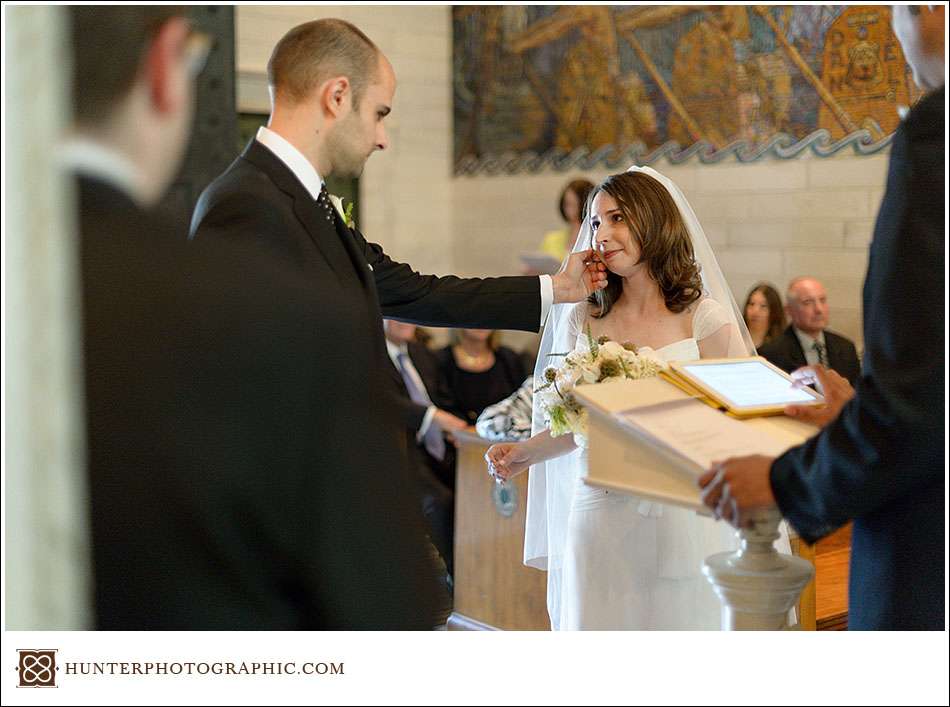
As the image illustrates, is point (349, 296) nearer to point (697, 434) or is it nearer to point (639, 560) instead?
point (697, 434)

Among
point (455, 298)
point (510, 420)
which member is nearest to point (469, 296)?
point (455, 298)

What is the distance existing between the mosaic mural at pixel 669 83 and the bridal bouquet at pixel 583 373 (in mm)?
5156

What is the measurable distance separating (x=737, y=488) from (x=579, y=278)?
55.7 inches

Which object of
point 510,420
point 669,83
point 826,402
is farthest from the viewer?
point 669,83

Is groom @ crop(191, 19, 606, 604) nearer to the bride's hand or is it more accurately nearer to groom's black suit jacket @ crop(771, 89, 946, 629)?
groom's black suit jacket @ crop(771, 89, 946, 629)

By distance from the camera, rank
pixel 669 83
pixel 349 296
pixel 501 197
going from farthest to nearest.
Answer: pixel 501 197, pixel 669 83, pixel 349 296

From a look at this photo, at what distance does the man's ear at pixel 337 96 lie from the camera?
2480mm

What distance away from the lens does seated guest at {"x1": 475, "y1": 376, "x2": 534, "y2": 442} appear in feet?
17.7

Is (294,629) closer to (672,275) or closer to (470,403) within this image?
(672,275)

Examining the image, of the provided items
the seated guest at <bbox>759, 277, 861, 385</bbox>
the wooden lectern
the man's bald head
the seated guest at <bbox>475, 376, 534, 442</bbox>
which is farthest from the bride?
the man's bald head

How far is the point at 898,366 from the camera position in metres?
2.03

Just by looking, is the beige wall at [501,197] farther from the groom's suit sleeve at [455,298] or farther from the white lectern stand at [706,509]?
the white lectern stand at [706,509]

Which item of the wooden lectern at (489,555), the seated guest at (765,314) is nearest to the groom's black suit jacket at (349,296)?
the wooden lectern at (489,555)

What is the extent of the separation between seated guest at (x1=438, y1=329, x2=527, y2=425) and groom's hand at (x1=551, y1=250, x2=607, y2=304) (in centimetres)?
340
